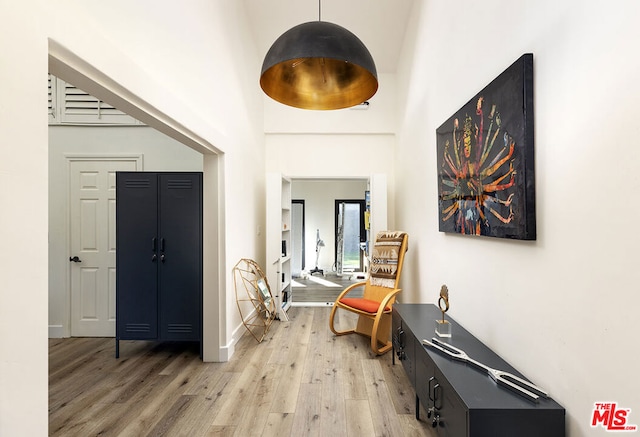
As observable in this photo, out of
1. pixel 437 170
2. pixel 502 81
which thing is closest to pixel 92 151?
pixel 437 170

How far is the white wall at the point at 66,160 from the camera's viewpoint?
3.50m

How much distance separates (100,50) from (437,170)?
240 cm

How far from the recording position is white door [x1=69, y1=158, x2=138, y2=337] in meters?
3.53

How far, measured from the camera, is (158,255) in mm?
3043

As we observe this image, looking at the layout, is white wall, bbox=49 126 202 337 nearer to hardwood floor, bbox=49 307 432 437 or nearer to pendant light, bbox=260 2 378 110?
hardwood floor, bbox=49 307 432 437

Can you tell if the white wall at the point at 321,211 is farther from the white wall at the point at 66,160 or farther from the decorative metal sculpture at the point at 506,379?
the decorative metal sculpture at the point at 506,379

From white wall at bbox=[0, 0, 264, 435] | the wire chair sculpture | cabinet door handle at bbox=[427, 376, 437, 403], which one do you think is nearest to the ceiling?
white wall at bbox=[0, 0, 264, 435]

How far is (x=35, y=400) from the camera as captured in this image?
3.64 feet

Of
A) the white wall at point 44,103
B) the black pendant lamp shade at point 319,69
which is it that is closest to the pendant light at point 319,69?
the black pendant lamp shade at point 319,69

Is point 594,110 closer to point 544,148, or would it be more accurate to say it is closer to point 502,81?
point 544,148

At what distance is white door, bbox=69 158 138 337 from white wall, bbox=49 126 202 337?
0.08 meters

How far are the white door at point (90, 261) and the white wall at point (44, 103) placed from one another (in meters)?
1.49

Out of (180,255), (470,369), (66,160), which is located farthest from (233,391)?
(66,160)

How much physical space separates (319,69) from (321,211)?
5919 millimetres
